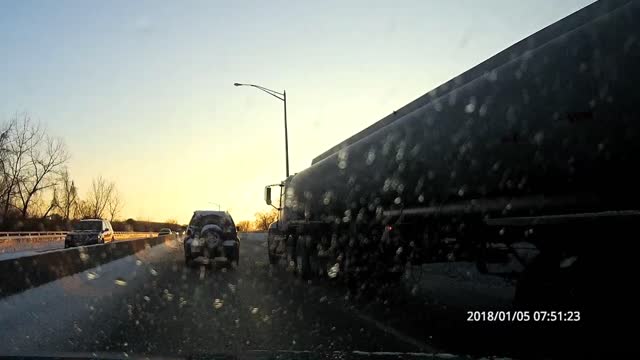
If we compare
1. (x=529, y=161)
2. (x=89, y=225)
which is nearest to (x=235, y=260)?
(x=529, y=161)

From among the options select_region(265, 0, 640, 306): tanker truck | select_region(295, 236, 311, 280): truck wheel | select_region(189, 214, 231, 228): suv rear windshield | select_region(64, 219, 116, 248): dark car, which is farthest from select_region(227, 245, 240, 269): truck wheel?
select_region(64, 219, 116, 248): dark car

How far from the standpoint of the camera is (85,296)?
12367 millimetres

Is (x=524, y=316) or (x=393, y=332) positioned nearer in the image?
(x=524, y=316)

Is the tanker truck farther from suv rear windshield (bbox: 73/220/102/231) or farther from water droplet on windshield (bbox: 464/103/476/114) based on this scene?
suv rear windshield (bbox: 73/220/102/231)

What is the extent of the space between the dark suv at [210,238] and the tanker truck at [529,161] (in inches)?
373

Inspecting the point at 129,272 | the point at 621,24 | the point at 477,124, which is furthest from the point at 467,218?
the point at 129,272

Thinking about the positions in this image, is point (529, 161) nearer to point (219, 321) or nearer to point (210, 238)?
point (219, 321)

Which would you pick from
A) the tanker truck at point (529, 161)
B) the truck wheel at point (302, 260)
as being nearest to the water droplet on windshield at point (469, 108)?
the tanker truck at point (529, 161)

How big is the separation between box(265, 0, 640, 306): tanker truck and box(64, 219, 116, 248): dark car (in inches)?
1190

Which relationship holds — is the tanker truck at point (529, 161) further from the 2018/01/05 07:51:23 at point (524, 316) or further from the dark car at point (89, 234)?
the dark car at point (89, 234)

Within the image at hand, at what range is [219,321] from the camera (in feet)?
30.7

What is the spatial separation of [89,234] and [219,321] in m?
32.1

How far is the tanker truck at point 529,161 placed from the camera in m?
5.72

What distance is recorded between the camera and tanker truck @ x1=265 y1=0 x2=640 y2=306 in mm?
5723
